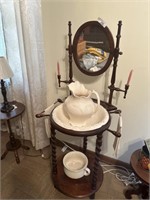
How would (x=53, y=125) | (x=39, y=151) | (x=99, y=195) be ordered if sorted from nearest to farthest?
1. (x=53, y=125)
2. (x=99, y=195)
3. (x=39, y=151)

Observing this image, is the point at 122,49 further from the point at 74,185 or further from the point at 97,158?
the point at 74,185

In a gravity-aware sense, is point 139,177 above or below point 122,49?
below

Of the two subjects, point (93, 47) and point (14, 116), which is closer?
point (93, 47)

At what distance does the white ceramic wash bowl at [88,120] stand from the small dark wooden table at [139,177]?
443mm

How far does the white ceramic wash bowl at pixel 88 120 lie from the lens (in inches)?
43.5

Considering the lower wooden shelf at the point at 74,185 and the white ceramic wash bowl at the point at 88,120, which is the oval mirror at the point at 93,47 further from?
the lower wooden shelf at the point at 74,185

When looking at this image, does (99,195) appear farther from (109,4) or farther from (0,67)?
(109,4)

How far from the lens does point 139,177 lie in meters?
1.22

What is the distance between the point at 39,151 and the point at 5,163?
351mm

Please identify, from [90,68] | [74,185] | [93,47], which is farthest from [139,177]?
[93,47]

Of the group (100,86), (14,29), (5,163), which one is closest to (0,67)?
(14,29)

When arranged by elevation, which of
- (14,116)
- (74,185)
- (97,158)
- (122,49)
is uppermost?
(122,49)

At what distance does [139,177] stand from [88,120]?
0.53 m

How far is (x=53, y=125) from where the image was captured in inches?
45.2
